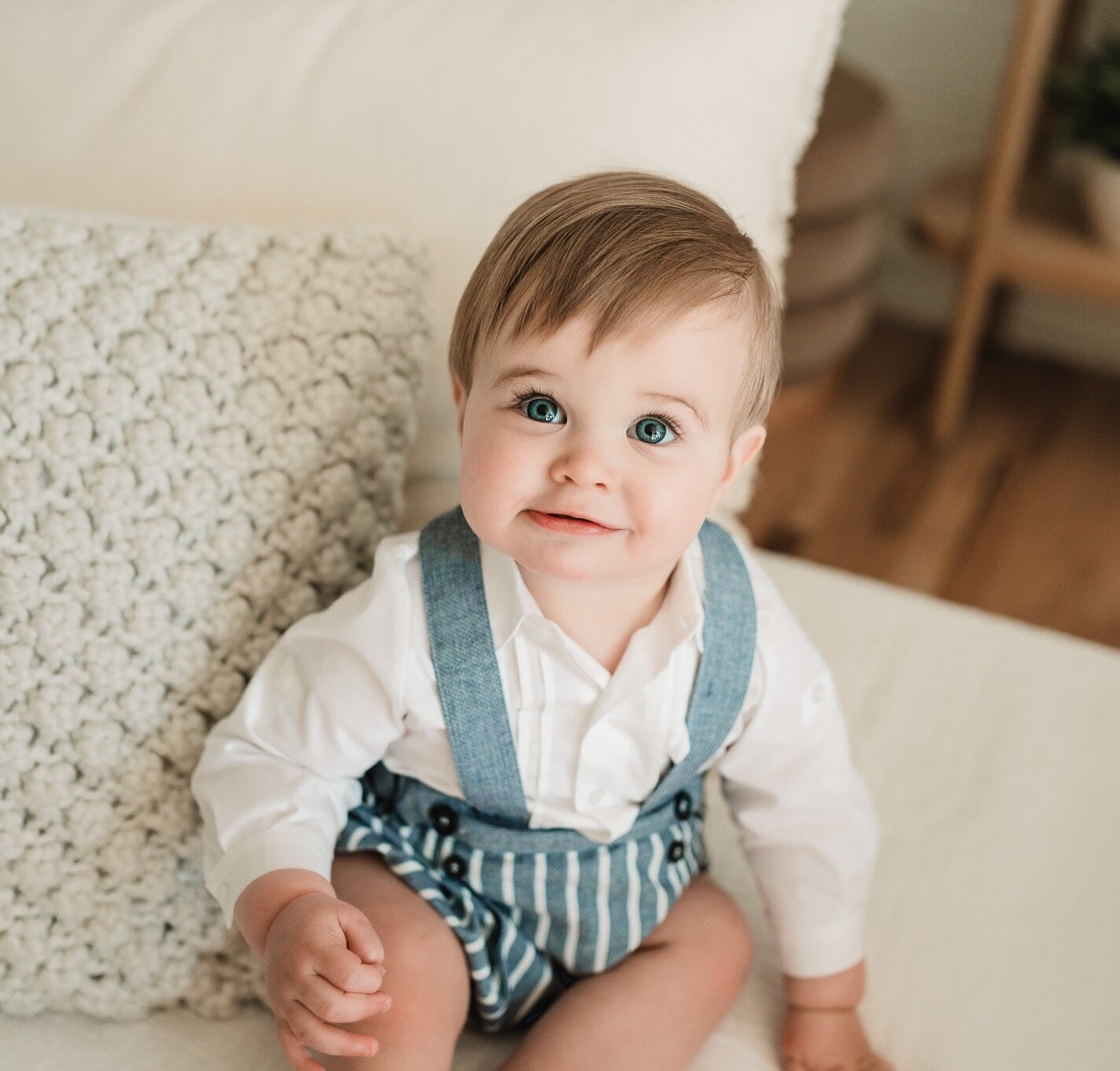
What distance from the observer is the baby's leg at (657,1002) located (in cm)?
75

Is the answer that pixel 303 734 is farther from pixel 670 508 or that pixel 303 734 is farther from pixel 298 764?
pixel 670 508

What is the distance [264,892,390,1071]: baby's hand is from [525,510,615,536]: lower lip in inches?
9.5

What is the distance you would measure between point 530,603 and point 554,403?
5.2 inches

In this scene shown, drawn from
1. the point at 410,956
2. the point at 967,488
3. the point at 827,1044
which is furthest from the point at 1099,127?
the point at 410,956

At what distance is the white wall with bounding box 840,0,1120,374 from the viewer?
2.06 metres

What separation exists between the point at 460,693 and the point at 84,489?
0.26 m

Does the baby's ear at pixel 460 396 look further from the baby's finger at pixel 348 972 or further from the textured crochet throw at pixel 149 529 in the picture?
the baby's finger at pixel 348 972

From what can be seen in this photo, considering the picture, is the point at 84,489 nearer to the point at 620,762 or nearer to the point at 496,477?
the point at 496,477

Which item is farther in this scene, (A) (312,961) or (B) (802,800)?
(B) (802,800)

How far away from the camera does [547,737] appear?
2.56 feet

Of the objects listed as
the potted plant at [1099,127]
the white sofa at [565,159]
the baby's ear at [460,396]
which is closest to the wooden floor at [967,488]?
the potted plant at [1099,127]

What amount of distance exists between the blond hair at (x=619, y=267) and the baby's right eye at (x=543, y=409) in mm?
37

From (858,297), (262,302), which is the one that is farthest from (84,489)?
(858,297)

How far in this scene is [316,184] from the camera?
0.90 meters
